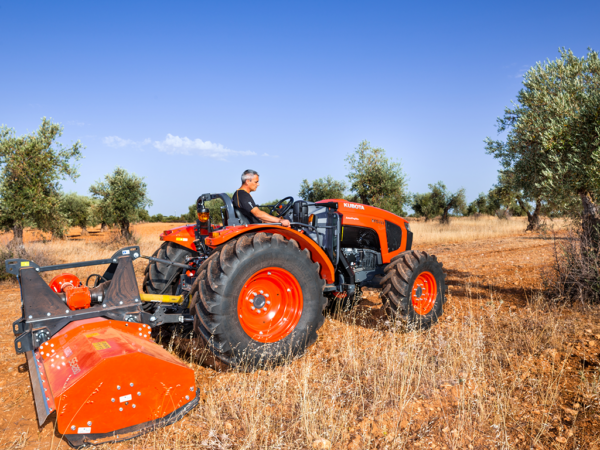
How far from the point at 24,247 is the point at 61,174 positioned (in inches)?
120

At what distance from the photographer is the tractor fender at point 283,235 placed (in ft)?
12.0

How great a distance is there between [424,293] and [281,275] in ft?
7.76

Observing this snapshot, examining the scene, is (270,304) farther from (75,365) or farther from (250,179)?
(75,365)

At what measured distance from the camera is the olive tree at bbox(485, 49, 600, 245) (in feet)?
16.1

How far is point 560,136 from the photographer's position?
16.9 feet

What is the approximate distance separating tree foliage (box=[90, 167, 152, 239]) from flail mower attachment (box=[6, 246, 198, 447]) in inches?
584

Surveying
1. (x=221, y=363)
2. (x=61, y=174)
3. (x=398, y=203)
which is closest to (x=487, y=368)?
(x=221, y=363)

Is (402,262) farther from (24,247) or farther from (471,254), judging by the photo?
(24,247)

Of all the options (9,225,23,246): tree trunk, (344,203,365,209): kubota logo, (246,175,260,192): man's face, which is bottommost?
(9,225,23,246): tree trunk

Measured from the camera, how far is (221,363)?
3660 mm

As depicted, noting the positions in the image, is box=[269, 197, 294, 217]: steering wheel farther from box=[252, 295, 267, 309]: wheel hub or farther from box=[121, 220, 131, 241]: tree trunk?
box=[121, 220, 131, 241]: tree trunk

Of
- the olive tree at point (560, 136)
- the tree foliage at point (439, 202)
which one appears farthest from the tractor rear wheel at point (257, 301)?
the tree foliage at point (439, 202)

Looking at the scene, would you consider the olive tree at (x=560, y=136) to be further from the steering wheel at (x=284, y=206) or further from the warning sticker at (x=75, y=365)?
the warning sticker at (x=75, y=365)

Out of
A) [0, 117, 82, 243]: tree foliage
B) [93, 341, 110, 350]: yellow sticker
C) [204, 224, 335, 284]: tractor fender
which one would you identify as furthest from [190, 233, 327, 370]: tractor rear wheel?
[0, 117, 82, 243]: tree foliage
